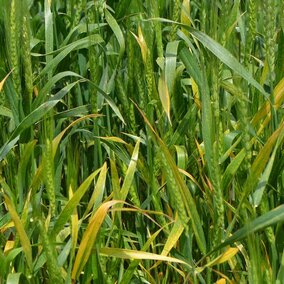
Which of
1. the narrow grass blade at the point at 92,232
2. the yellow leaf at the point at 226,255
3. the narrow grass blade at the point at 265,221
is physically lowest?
the yellow leaf at the point at 226,255

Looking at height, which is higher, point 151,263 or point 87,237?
point 87,237

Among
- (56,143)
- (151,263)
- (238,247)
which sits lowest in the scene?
(151,263)

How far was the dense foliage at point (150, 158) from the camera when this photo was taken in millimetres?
1208

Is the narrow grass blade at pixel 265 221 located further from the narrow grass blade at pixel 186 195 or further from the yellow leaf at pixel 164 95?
the yellow leaf at pixel 164 95

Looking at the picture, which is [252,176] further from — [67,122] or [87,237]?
[67,122]

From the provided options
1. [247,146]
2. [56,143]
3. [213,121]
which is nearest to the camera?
[247,146]

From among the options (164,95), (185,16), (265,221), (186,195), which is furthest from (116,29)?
(265,221)

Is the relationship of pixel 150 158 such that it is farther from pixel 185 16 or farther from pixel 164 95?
pixel 185 16

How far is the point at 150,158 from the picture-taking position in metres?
1.42

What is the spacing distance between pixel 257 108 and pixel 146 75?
9.0 inches

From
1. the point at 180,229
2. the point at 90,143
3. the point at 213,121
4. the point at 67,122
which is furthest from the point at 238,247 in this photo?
the point at 67,122

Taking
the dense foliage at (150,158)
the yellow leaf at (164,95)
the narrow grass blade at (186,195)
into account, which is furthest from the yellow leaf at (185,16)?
the narrow grass blade at (186,195)

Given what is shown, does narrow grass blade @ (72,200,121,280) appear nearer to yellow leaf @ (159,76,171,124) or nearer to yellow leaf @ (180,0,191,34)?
yellow leaf @ (159,76,171,124)

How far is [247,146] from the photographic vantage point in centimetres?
111
